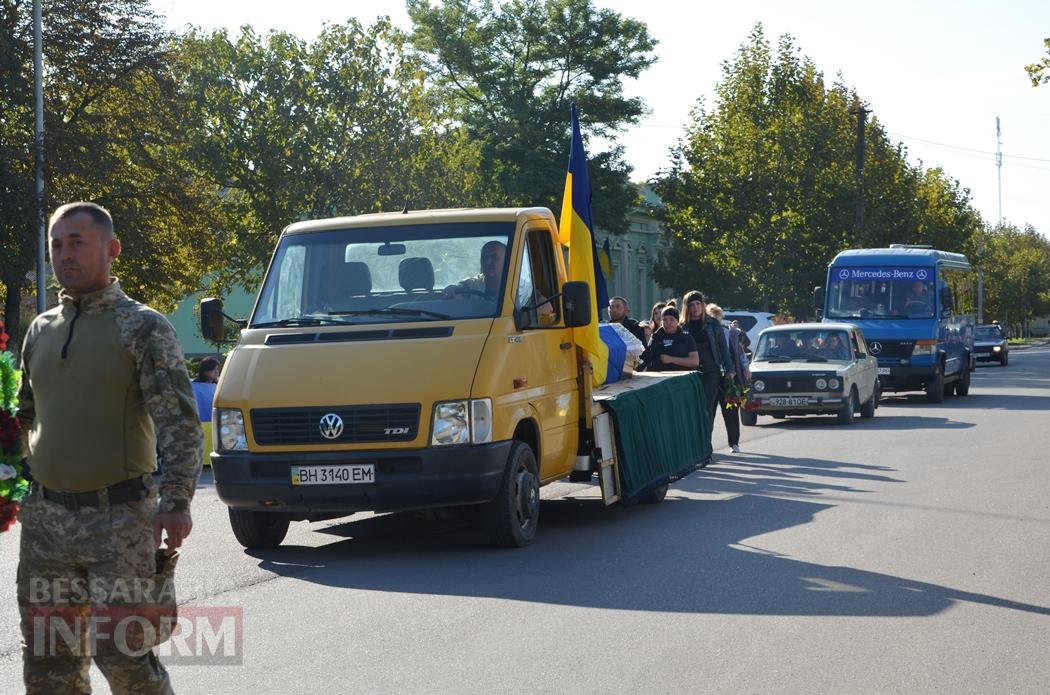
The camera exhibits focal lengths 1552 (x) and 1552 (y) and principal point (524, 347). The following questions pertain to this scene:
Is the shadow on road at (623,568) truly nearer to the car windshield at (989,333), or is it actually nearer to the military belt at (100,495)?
the military belt at (100,495)

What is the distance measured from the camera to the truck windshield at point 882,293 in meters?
30.3

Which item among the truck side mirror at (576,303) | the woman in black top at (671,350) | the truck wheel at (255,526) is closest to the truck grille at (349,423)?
the truck wheel at (255,526)

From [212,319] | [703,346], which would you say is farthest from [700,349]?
[212,319]

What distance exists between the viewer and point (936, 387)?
97.1ft

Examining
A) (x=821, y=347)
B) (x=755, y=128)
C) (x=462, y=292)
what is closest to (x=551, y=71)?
(x=755, y=128)

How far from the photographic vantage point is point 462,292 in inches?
417

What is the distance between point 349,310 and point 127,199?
29.9m

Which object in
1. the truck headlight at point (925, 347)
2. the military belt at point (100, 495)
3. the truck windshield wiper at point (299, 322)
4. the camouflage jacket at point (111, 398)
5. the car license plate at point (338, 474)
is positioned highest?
the truck windshield wiper at point (299, 322)

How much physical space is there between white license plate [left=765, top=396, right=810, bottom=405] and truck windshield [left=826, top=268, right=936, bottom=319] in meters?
7.10

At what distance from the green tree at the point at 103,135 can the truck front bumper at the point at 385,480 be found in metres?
27.1

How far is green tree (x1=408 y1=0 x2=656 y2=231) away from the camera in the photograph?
2459 inches

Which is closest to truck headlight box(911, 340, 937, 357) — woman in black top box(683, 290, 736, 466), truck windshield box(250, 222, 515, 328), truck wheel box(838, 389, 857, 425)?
truck wheel box(838, 389, 857, 425)

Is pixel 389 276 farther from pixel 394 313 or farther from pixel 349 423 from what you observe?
pixel 349 423

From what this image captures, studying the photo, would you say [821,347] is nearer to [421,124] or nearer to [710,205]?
[421,124]
